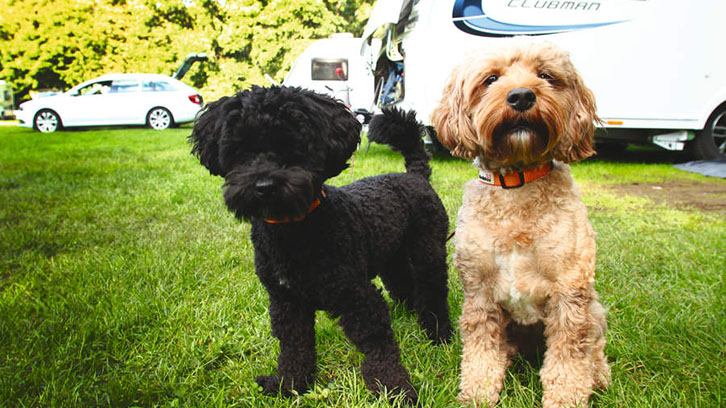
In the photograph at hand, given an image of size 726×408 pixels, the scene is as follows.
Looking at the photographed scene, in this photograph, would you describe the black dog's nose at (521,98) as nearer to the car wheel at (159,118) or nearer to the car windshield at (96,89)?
the car wheel at (159,118)

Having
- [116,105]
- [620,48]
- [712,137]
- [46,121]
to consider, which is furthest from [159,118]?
[712,137]

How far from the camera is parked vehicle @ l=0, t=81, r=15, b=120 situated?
28087 mm

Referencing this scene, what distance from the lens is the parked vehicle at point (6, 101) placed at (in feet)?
92.2

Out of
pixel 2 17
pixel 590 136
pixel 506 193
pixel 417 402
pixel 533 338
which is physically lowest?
pixel 417 402

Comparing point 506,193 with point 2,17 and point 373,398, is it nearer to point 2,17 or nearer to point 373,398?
point 373,398

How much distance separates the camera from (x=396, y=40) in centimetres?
920

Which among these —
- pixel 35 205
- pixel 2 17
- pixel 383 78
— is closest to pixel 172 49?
pixel 2 17

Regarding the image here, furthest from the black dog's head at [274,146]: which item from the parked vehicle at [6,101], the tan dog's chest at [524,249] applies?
the parked vehicle at [6,101]

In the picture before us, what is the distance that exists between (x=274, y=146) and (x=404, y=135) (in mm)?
1216

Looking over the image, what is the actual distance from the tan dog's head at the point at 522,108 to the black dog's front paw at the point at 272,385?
4.70ft

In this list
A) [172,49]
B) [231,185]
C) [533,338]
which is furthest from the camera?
[172,49]

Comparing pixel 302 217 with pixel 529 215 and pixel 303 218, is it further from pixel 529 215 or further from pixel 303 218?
pixel 529 215

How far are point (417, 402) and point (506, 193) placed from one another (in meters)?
1.05

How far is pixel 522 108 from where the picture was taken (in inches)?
68.8
